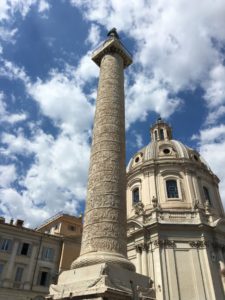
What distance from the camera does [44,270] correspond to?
1108 inches

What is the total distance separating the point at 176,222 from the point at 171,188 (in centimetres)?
522

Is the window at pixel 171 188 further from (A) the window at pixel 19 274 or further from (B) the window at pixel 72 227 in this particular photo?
(A) the window at pixel 19 274

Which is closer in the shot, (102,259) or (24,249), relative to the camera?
(102,259)

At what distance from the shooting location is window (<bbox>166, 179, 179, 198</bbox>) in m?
29.7

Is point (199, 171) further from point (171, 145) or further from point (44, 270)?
point (44, 270)

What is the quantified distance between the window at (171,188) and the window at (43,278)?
44.7 ft

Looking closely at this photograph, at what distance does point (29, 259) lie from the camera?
91.6ft

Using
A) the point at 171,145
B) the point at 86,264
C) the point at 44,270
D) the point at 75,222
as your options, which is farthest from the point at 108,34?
the point at 75,222

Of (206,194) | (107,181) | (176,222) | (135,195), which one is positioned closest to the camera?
(107,181)

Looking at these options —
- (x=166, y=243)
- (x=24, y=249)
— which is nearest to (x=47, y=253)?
(x=24, y=249)

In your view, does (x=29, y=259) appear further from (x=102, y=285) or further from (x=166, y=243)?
(x=102, y=285)

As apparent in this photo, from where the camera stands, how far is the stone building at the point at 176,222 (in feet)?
75.3

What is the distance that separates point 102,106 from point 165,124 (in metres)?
27.4

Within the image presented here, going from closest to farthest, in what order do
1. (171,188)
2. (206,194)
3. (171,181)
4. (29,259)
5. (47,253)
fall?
(29,259), (47,253), (171,188), (171,181), (206,194)
